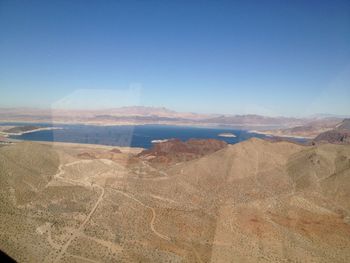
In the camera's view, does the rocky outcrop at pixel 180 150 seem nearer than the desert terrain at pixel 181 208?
No

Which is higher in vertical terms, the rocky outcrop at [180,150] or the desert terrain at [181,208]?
the desert terrain at [181,208]

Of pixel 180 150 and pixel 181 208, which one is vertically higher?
pixel 181 208

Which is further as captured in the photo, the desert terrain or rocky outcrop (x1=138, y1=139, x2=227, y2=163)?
rocky outcrop (x1=138, y1=139, x2=227, y2=163)

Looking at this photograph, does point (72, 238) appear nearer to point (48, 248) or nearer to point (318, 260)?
point (48, 248)

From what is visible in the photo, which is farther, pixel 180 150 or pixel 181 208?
pixel 180 150

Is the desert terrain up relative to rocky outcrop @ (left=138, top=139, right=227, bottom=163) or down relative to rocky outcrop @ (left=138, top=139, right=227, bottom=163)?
up
